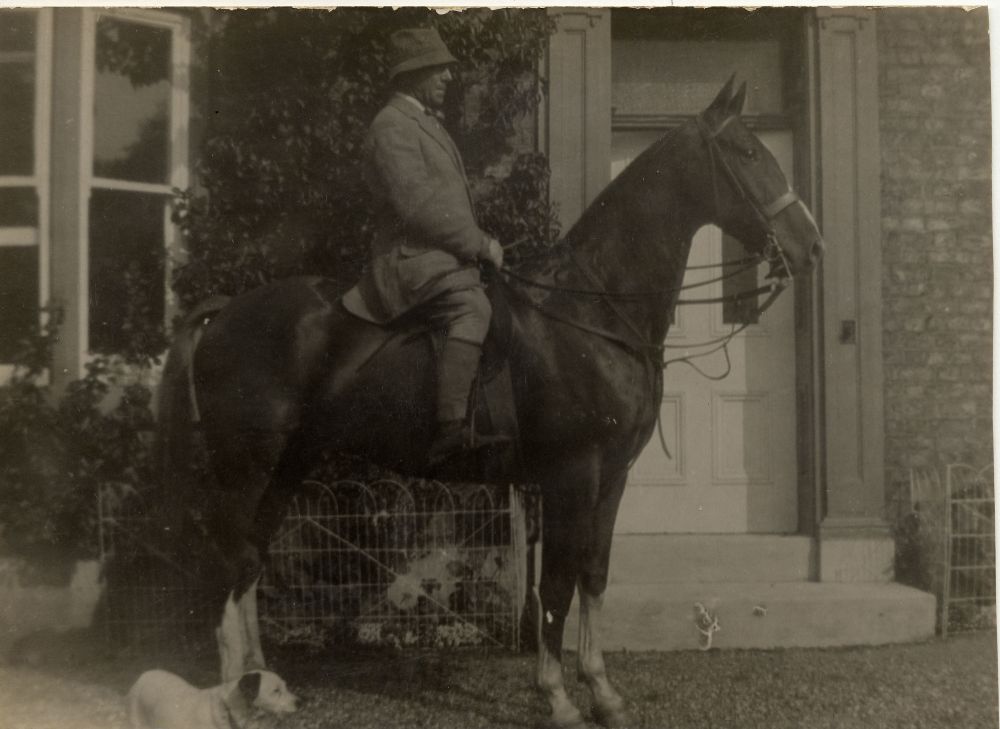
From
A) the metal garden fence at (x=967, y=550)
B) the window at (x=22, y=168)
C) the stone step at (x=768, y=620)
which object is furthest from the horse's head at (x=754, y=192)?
the window at (x=22, y=168)

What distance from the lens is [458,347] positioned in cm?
384

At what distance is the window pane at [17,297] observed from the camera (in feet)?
15.1

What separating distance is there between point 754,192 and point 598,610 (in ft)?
6.73

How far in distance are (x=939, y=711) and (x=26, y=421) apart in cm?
479

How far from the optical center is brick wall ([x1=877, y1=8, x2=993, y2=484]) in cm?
484

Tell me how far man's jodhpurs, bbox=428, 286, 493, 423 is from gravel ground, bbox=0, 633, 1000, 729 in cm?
150

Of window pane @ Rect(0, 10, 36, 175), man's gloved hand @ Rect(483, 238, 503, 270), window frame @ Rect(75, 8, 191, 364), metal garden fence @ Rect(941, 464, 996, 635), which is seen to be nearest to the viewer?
man's gloved hand @ Rect(483, 238, 503, 270)

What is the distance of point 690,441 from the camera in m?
5.46

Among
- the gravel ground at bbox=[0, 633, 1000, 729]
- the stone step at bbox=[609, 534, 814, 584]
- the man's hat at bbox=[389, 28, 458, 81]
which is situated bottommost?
the gravel ground at bbox=[0, 633, 1000, 729]

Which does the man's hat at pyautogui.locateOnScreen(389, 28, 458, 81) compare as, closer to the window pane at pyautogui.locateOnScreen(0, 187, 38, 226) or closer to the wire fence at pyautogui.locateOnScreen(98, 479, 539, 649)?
the window pane at pyautogui.locateOnScreen(0, 187, 38, 226)

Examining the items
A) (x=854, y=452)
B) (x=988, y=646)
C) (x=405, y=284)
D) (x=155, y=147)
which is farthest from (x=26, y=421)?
(x=988, y=646)

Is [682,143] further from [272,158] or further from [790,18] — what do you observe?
[272,158]

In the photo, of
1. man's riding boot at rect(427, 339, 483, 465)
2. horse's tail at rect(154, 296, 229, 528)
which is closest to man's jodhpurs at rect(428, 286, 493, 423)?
man's riding boot at rect(427, 339, 483, 465)

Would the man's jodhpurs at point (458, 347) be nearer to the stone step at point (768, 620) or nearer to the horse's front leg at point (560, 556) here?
the horse's front leg at point (560, 556)
